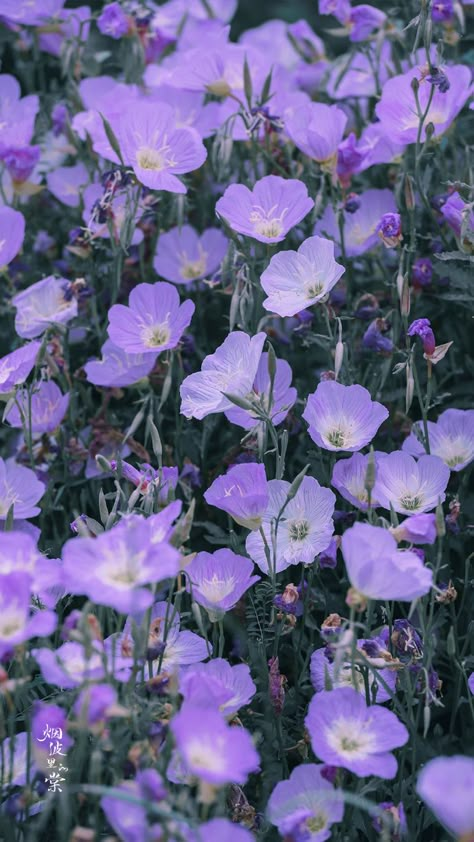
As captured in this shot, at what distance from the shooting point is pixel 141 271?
2.03 meters

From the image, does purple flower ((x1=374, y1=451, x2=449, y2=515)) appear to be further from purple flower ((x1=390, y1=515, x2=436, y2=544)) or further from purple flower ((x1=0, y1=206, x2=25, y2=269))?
purple flower ((x1=0, y1=206, x2=25, y2=269))

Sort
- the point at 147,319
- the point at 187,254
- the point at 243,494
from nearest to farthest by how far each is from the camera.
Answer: the point at 243,494, the point at 147,319, the point at 187,254

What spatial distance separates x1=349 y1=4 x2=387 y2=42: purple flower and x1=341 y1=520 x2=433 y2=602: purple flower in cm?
129

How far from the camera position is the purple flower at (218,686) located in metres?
1.16

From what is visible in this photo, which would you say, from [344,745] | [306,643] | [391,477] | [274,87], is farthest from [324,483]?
[274,87]

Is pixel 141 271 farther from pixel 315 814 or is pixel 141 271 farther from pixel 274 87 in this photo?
pixel 315 814

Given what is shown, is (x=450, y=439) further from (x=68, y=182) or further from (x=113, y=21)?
(x=113, y=21)

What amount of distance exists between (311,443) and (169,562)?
76cm

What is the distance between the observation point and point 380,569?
1.16 m

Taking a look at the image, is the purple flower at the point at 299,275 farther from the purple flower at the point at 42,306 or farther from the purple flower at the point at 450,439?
the purple flower at the point at 42,306

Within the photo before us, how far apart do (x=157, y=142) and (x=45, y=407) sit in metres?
0.50

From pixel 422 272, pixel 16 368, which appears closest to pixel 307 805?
pixel 16 368

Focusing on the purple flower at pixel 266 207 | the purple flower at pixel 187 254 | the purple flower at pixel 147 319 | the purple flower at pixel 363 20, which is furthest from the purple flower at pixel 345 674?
the purple flower at pixel 363 20

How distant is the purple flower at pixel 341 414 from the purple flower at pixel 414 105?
0.53 m
